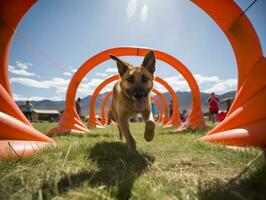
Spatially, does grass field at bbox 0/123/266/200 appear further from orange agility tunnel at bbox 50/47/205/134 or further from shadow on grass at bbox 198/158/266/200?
orange agility tunnel at bbox 50/47/205/134

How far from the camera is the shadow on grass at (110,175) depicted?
1.67 meters

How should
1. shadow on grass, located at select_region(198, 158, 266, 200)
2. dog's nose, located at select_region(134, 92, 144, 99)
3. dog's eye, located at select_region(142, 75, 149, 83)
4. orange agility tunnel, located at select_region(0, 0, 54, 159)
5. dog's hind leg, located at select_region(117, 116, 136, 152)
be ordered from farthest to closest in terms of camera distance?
1. dog's eye, located at select_region(142, 75, 149, 83)
2. dog's nose, located at select_region(134, 92, 144, 99)
3. dog's hind leg, located at select_region(117, 116, 136, 152)
4. orange agility tunnel, located at select_region(0, 0, 54, 159)
5. shadow on grass, located at select_region(198, 158, 266, 200)

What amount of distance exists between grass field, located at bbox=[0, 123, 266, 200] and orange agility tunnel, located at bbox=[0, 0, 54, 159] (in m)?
0.31

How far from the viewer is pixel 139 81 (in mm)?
4398

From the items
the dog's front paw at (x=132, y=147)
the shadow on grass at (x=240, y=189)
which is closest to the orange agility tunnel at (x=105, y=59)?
the dog's front paw at (x=132, y=147)

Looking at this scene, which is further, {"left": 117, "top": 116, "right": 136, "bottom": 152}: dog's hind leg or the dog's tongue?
the dog's tongue

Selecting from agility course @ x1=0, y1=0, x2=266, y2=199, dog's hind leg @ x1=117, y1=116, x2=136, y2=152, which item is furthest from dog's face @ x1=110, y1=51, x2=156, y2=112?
agility course @ x1=0, y1=0, x2=266, y2=199

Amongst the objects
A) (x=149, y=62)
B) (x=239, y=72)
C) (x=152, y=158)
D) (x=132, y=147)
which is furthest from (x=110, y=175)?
(x=239, y=72)

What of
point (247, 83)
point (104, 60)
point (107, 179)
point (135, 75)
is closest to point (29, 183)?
point (107, 179)

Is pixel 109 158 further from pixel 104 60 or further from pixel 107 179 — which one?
pixel 104 60

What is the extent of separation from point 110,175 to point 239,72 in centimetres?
360

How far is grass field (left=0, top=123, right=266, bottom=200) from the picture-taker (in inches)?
63.0

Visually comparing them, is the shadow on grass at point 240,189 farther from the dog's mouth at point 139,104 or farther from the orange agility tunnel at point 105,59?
the orange agility tunnel at point 105,59

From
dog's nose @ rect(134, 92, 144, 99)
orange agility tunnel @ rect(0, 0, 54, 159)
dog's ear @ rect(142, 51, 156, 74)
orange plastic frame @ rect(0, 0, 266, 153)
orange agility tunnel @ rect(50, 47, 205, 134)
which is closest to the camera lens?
orange agility tunnel @ rect(0, 0, 54, 159)
